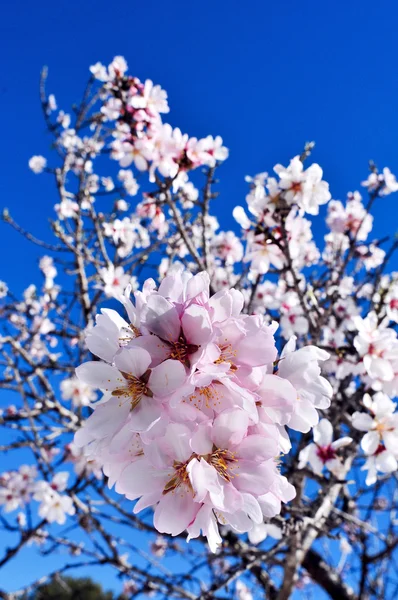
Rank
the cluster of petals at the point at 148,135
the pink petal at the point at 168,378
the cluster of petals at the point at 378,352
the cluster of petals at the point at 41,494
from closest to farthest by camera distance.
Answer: the pink petal at the point at 168,378, the cluster of petals at the point at 378,352, the cluster of petals at the point at 148,135, the cluster of petals at the point at 41,494

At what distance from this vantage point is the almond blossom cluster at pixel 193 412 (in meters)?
0.73

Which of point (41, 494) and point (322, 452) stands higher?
point (41, 494)

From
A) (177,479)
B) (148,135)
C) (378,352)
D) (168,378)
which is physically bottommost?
(177,479)

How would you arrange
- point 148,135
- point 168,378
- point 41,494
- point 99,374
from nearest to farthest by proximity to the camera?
1. point 168,378
2. point 99,374
3. point 148,135
4. point 41,494

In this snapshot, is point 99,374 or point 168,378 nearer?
point 168,378

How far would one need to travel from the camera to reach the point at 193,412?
0.73m

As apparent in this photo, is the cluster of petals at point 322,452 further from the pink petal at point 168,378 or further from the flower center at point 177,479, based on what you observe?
the pink petal at point 168,378

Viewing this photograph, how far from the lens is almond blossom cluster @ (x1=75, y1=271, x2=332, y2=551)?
2.40 feet

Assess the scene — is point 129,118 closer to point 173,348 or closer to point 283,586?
point 173,348

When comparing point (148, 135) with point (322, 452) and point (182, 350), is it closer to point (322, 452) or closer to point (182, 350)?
point (322, 452)

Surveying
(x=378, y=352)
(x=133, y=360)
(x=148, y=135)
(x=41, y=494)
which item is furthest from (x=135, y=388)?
(x=41, y=494)

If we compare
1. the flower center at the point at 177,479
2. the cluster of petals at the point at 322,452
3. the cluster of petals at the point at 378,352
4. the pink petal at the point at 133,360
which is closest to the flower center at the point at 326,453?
the cluster of petals at the point at 322,452

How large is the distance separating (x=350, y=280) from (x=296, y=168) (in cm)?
165

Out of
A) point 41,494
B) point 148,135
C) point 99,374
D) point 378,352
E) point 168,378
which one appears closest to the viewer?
point 168,378
